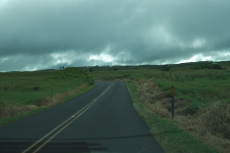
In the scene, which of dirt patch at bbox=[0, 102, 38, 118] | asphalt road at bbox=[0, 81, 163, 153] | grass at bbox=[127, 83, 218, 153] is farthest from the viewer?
dirt patch at bbox=[0, 102, 38, 118]

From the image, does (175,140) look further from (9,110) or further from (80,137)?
(9,110)

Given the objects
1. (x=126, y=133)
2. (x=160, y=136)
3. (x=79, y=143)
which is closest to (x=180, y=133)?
(x=160, y=136)

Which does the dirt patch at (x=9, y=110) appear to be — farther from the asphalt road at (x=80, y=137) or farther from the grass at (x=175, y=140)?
the grass at (x=175, y=140)

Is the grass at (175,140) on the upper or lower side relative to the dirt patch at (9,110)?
upper

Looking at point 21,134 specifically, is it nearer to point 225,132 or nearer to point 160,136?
point 160,136

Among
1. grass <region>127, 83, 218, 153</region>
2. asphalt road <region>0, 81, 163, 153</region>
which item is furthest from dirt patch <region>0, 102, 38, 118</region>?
grass <region>127, 83, 218, 153</region>

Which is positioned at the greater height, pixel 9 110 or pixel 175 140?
pixel 175 140

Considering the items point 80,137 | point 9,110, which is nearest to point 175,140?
point 80,137

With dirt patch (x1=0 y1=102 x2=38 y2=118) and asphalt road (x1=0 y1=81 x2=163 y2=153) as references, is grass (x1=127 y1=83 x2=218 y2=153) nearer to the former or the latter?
asphalt road (x1=0 y1=81 x2=163 y2=153)

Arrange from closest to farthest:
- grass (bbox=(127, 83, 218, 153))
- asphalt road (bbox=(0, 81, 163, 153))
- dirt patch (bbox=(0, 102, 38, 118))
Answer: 1. grass (bbox=(127, 83, 218, 153))
2. asphalt road (bbox=(0, 81, 163, 153))
3. dirt patch (bbox=(0, 102, 38, 118))

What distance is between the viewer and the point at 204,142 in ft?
31.2

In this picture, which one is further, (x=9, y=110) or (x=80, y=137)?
(x=9, y=110)

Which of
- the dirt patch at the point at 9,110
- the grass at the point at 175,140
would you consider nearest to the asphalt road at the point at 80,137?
the grass at the point at 175,140

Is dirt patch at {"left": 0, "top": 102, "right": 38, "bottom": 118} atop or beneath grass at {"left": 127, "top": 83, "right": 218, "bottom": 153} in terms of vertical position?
beneath
